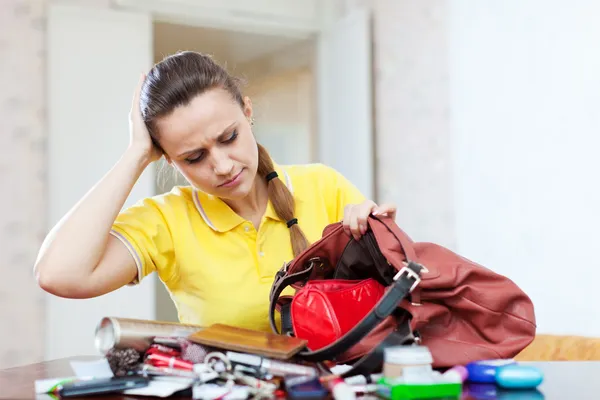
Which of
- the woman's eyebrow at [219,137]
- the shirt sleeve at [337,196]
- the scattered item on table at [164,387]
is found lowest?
the scattered item on table at [164,387]

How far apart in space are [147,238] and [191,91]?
0.28m

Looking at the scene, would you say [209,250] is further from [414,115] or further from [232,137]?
[414,115]

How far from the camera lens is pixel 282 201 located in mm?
1368

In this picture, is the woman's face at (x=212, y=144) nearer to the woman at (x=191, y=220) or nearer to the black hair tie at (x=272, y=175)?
the woman at (x=191, y=220)

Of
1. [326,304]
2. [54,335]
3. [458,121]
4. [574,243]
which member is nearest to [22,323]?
[54,335]

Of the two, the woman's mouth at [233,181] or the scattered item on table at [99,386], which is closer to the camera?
the scattered item on table at [99,386]

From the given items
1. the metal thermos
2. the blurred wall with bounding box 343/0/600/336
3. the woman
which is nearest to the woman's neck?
the woman

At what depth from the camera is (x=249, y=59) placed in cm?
443

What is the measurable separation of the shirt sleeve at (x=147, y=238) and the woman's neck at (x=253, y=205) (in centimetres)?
16

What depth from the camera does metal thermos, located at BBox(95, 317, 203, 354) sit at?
2.69 ft

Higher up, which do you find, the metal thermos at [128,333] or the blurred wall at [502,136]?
the blurred wall at [502,136]

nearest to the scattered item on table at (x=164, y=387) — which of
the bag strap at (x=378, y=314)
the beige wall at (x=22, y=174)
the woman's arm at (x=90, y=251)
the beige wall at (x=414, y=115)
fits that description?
the bag strap at (x=378, y=314)

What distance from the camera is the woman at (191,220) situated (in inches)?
47.0

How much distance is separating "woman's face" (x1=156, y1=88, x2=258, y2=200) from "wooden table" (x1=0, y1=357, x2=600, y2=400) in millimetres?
418
